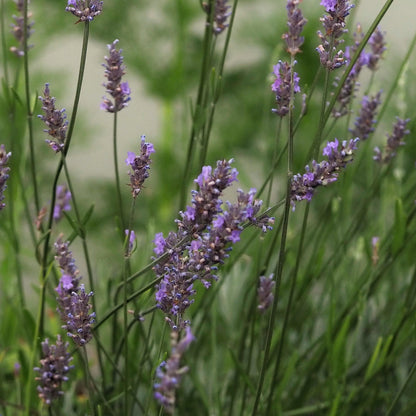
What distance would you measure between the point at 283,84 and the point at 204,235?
0.40 feet

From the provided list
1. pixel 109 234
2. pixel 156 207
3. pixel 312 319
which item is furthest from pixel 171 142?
pixel 312 319

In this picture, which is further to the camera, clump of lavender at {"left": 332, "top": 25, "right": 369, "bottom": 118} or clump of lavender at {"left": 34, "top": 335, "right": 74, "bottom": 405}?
clump of lavender at {"left": 332, "top": 25, "right": 369, "bottom": 118}

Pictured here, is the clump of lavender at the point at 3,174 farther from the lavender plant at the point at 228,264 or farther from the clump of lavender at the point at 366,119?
the clump of lavender at the point at 366,119

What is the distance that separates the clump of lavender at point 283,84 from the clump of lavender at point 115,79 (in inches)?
3.4

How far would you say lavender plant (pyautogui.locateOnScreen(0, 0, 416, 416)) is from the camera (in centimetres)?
36

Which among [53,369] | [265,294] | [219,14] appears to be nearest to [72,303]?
[53,369]

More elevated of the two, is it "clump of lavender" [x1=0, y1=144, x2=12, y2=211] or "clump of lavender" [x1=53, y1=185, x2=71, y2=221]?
"clump of lavender" [x1=53, y1=185, x2=71, y2=221]

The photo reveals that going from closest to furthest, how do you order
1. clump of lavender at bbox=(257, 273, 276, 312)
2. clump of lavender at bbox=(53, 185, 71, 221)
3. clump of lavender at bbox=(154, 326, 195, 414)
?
clump of lavender at bbox=(154, 326, 195, 414)
clump of lavender at bbox=(257, 273, 276, 312)
clump of lavender at bbox=(53, 185, 71, 221)

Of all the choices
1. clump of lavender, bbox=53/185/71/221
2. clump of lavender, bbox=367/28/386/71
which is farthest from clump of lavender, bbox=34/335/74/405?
clump of lavender, bbox=367/28/386/71

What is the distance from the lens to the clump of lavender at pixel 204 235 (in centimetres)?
32

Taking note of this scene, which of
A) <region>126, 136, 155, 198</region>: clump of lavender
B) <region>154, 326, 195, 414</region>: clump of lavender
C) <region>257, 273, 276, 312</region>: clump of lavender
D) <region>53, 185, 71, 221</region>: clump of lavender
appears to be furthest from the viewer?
<region>53, 185, 71, 221</region>: clump of lavender

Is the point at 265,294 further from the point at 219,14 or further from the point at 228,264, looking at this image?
the point at 219,14

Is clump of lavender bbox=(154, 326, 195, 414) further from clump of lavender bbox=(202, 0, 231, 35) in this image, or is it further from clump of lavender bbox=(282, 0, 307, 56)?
clump of lavender bbox=(202, 0, 231, 35)

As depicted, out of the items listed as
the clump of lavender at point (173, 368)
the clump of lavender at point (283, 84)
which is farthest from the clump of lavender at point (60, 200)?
the clump of lavender at point (173, 368)
